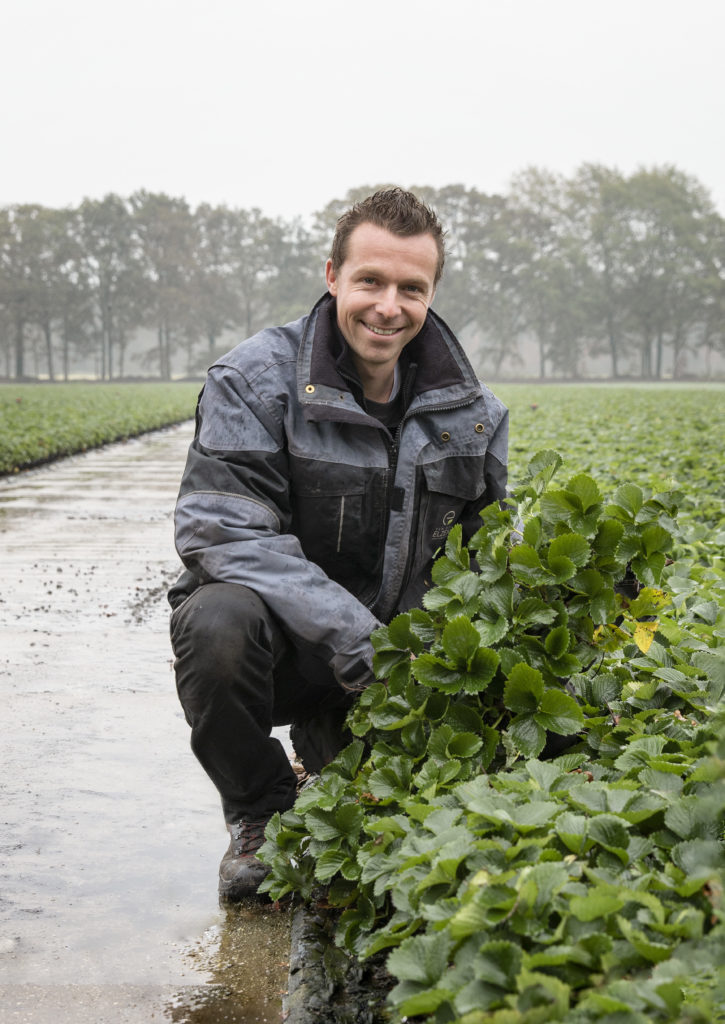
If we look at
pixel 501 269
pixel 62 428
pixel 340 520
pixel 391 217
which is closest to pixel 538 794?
pixel 340 520

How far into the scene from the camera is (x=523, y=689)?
2172 mm

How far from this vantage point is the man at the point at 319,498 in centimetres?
260

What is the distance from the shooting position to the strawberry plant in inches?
56.3

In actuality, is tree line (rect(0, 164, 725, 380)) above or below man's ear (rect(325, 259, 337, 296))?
above

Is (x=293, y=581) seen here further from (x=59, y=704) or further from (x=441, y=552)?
(x=59, y=704)

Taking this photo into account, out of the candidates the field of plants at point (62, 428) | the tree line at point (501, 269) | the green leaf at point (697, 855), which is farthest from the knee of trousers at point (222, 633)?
the tree line at point (501, 269)

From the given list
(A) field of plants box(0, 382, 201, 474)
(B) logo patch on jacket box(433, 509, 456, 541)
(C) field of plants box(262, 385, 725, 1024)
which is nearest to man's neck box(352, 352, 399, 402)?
(B) logo patch on jacket box(433, 509, 456, 541)

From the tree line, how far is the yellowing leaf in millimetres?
72665

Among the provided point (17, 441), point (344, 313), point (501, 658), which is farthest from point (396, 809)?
point (17, 441)

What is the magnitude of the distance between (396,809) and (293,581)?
2.11 feet

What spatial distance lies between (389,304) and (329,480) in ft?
1.61

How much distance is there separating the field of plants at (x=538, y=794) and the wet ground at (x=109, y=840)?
9.6 inches

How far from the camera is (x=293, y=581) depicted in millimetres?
2625

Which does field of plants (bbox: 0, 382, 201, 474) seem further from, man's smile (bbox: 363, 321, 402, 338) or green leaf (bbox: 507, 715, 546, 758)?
green leaf (bbox: 507, 715, 546, 758)
